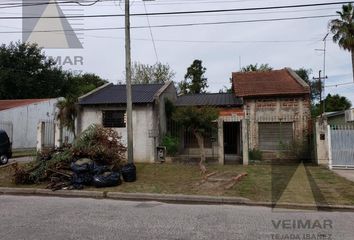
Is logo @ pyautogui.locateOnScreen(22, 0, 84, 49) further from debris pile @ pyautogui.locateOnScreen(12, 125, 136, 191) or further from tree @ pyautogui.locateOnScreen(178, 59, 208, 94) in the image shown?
tree @ pyautogui.locateOnScreen(178, 59, 208, 94)

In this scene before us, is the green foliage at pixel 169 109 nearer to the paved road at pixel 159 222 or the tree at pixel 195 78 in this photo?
the paved road at pixel 159 222

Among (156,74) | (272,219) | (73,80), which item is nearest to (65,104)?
(272,219)

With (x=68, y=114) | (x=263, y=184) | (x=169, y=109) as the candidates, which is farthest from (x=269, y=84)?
(x=68, y=114)

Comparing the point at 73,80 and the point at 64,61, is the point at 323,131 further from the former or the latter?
the point at 73,80

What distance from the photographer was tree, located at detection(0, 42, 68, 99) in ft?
130

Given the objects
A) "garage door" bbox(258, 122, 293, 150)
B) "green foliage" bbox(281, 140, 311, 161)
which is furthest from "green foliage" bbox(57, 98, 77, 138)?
"green foliage" bbox(281, 140, 311, 161)

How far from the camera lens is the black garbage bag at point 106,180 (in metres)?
11.4

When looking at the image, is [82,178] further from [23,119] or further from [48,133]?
[23,119]

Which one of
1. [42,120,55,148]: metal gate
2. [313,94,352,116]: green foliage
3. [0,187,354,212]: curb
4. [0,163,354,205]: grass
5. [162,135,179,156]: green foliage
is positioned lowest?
[0,187,354,212]: curb

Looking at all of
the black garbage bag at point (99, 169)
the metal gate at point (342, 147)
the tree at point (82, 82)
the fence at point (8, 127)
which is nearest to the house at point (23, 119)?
the fence at point (8, 127)

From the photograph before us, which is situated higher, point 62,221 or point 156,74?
point 156,74

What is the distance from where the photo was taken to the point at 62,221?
7.15 meters

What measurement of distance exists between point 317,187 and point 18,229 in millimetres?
8529

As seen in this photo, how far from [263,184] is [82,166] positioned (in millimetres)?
6067
